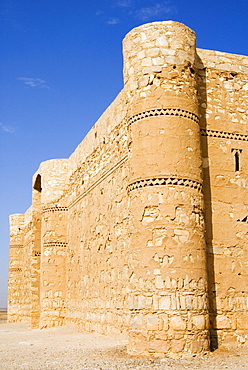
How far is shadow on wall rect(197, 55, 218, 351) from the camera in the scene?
9445 millimetres

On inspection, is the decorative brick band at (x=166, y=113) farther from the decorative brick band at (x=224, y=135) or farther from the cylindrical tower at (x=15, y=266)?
the cylindrical tower at (x=15, y=266)

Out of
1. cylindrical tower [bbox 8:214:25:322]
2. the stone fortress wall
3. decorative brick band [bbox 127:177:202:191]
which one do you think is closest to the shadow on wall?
the stone fortress wall

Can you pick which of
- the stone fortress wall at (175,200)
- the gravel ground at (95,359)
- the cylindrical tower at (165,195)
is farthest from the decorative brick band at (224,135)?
the gravel ground at (95,359)

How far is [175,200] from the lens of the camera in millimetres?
8992

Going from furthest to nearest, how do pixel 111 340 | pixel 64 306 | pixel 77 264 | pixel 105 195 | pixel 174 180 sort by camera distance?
1. pixel 64 306
2. pixel 77 264
3. pixel 105 195
4. pixel 111 340
5. pixel 174 180

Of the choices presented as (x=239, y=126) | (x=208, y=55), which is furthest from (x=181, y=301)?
(x=208, y=55)

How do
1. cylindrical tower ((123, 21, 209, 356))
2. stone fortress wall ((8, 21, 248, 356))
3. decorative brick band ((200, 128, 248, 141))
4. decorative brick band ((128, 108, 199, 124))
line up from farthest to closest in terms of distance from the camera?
decorative brick band ((200, 128, 248, 141)) < decorative brick band ((128, 108, 199, 124)) < stone fortress wall ((8, 21, 248, 356)) < cylindrical tower ((123, 21, 209, 356))

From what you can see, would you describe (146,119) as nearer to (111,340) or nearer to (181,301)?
(181,301)

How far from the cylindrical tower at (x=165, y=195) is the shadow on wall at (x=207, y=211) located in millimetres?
612

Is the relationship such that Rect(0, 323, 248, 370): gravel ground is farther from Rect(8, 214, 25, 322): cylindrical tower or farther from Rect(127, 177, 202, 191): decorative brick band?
Rect(8, 214, 25, 322): cylindrical tower

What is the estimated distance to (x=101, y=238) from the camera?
12844mm

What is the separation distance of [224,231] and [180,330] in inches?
92.7

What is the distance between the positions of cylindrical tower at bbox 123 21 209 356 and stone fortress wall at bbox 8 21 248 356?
18mm

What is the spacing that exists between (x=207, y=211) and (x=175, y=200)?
3.88 ft
